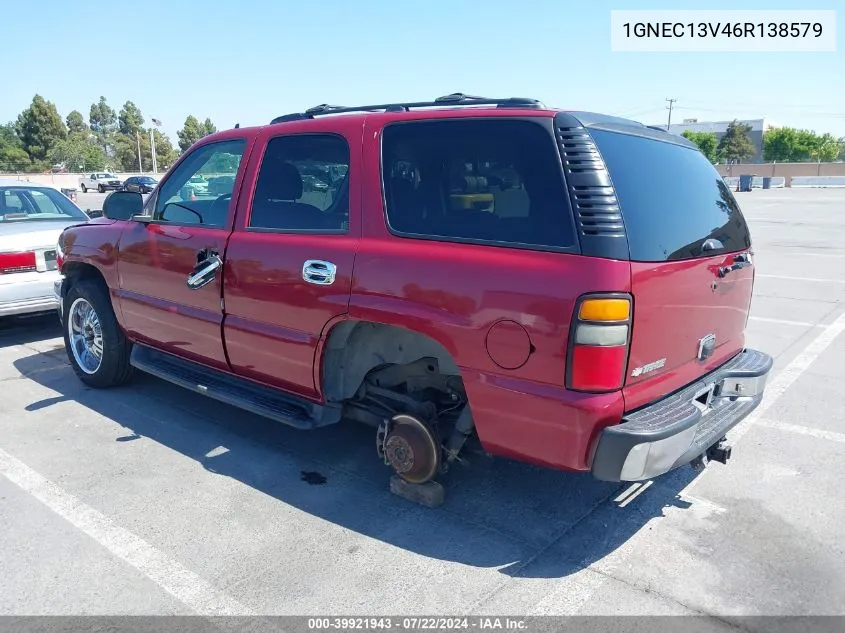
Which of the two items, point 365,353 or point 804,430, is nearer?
point 365,353

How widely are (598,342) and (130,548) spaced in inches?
93.7

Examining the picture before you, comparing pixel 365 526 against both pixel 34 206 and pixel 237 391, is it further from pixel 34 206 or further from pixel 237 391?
pixel 34 206

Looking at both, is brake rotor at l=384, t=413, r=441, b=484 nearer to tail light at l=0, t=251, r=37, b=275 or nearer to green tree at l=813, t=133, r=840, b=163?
tail light at l=0, t=251, r=37, b=275

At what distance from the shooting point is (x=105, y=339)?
5102 millimetres

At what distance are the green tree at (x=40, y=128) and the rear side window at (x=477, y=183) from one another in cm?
7951

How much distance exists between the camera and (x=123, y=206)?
184 inches

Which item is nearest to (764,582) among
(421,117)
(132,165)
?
(421,117)

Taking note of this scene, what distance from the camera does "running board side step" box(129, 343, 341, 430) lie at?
3627mm

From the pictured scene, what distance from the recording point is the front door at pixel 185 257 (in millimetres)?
4016

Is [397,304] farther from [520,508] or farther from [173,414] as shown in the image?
[173,414]

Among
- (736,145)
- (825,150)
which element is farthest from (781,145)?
(736,145)

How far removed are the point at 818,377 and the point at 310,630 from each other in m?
4.98

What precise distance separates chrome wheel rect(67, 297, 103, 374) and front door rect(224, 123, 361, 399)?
1.89 metres

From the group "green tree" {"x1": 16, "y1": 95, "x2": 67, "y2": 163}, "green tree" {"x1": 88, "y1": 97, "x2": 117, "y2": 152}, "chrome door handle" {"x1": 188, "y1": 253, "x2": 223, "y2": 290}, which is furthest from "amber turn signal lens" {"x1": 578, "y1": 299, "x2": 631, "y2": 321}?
"green tree" {"x1": 88, "y1": 97, "x2": 117, "y2": 152}
